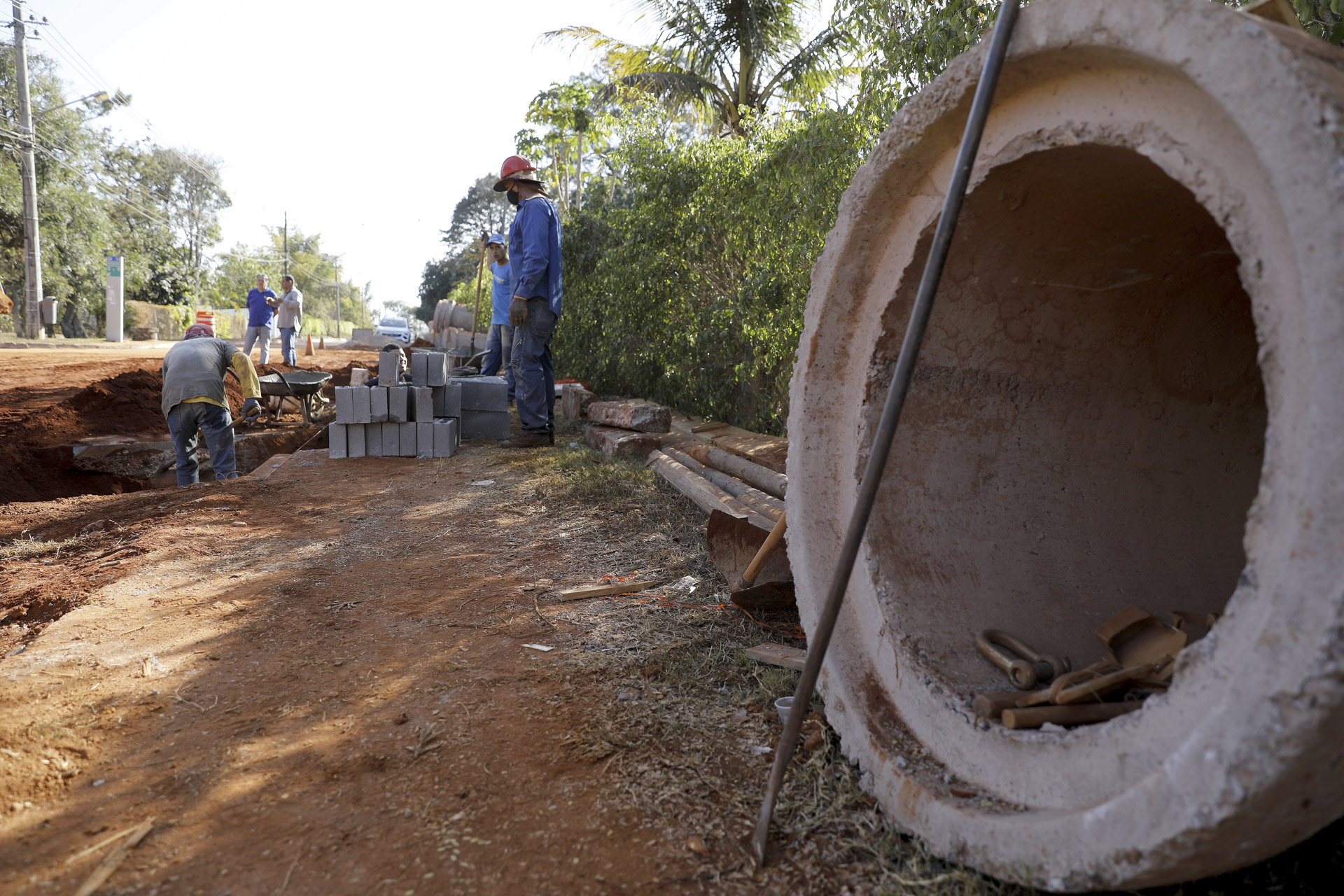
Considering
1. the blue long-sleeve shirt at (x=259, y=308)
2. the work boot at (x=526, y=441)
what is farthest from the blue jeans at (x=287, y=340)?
the work boot at (x=526, y=441)

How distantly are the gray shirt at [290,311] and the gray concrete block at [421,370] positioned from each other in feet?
28.3

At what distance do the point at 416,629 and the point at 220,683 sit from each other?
0.79 metres

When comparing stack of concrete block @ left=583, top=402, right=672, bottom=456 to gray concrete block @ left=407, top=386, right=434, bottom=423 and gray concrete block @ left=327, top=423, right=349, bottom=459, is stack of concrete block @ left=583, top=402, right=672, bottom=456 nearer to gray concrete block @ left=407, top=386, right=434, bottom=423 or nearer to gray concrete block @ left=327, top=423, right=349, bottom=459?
gray concrete block @ left=407, top=386, right=434, bottom=423

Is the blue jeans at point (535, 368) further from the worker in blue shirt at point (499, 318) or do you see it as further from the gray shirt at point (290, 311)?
the gray shirt at point (290, 311)

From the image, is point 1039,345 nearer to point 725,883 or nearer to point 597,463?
point 725,883

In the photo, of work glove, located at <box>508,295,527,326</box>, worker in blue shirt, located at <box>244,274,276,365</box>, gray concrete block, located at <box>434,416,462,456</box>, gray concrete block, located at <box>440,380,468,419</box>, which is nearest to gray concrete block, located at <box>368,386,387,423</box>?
gray concrete block, located at <box>434,416,462,456</box>

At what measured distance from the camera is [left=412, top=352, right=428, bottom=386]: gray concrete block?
8125 millimetres

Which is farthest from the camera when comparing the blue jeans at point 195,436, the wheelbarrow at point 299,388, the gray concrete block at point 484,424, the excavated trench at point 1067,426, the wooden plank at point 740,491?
the wheelbarrow at point 299,388

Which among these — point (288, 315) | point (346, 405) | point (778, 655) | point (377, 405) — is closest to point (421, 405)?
point (377, 405)

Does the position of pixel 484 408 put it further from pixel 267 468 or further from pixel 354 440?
pixel 267 468

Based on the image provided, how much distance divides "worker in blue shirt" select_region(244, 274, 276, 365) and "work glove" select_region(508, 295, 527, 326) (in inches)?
326

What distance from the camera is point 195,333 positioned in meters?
7.19

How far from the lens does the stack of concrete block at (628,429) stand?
7348 millimetres

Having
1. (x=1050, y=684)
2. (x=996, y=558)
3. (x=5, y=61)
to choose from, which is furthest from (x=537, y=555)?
(x=5, y=61)
